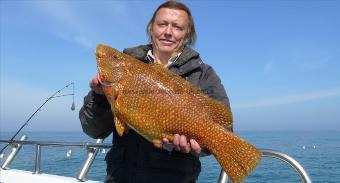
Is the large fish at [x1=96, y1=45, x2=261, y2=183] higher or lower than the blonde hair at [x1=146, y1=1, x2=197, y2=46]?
lower

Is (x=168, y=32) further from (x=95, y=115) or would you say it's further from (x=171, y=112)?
(x=95, y=115)

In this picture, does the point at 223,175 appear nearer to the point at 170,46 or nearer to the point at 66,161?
the point at 170,46

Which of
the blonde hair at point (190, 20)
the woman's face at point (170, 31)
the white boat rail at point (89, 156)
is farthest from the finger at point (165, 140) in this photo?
the white boat rail at point (89, 156)

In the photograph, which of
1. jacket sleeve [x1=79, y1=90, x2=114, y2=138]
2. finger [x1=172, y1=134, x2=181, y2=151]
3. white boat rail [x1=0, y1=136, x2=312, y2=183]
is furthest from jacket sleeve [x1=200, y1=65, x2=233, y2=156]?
white boat rail [x1=0, y1=136, x2=312, y2=183]

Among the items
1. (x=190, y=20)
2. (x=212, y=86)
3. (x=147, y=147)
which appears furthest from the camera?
(x=190, y=20)

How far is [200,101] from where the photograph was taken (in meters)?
2.97

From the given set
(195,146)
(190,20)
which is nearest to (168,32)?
(190,20)

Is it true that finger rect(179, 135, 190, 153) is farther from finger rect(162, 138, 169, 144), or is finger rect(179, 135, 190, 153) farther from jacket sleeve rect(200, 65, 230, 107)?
jacket sleeve rect(200, 65, 230, 107)

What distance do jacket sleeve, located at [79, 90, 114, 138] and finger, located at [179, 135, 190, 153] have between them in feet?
2.31

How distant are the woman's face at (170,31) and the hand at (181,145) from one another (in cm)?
81

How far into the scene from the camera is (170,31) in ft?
10.7

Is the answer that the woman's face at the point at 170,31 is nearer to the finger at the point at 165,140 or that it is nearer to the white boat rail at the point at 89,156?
the finger at the point at 165,140

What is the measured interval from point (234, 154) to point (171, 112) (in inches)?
20.9

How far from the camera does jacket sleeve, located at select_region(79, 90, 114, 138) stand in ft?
10.4
